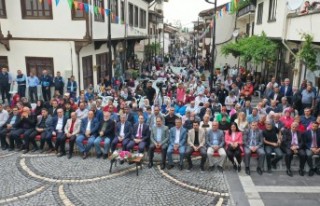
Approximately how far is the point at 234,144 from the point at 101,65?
13.0 meters

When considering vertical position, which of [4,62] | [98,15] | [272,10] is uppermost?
[272,10]

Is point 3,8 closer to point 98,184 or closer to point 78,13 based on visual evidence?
point 78,13

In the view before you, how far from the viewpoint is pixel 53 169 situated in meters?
8.30

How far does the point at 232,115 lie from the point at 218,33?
24130mm

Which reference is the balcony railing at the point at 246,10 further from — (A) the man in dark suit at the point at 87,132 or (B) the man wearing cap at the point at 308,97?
(A) the man in dark suit at the point at 87,132

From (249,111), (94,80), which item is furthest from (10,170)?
(94,80)

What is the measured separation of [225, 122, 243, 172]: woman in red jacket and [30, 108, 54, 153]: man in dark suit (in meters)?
5.37

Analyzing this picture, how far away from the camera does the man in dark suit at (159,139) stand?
8570 millimetres

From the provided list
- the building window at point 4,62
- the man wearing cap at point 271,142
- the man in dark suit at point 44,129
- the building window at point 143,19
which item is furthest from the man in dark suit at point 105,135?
the building window at point 143,19

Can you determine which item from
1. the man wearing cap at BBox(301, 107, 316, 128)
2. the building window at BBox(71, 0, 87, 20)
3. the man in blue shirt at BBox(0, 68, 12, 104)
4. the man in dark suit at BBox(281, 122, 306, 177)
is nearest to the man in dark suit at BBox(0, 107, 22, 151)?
the man in blue shirt at BBox(0, 68, 12, 104)

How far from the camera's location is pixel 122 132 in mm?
9172

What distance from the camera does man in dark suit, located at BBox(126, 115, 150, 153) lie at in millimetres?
8852

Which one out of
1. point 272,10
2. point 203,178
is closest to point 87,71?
point 203,178

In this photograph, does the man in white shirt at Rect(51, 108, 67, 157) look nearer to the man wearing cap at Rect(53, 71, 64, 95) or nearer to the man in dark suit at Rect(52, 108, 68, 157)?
the man in dark suit at Rect(52, 108, 68, 157)
